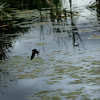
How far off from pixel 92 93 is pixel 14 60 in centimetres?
109

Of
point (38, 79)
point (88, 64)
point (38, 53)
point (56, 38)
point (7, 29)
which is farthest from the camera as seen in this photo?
point (7, 29)

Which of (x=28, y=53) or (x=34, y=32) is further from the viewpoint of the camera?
(x=34, y=32)

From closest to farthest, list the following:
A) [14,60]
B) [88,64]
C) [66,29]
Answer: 1. [88,64]
2. [14,60]
3. [66,29]

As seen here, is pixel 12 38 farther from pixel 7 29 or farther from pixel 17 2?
pixel 17 2

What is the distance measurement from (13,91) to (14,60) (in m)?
0.79

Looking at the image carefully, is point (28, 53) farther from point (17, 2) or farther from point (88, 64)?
point (17, 2)

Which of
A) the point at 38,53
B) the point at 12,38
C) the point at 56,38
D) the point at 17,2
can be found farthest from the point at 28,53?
the point at 17,2

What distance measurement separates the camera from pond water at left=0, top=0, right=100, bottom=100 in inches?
76.8

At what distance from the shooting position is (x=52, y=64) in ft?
8.42

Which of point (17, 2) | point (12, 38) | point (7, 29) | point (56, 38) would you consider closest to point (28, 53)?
point (56, 38)

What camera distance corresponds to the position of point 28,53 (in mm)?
3025

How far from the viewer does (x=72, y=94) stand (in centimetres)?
188

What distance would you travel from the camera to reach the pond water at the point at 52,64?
6.40ft

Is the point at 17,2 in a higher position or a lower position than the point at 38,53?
higher
